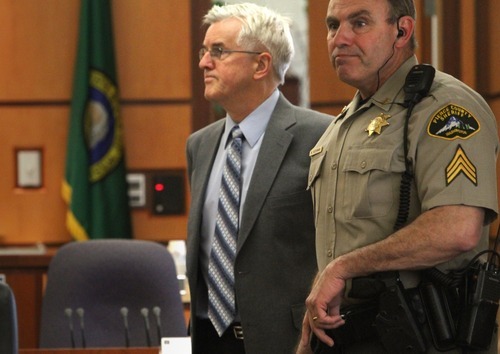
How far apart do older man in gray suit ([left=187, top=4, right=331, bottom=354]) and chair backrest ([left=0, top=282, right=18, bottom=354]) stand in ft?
2.56

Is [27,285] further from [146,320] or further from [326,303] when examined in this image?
[326,303]

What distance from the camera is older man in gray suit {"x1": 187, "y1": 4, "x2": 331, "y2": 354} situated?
3.00 meters

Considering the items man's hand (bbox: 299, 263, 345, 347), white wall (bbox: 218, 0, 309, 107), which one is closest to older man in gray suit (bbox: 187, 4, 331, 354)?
man's hand (bbox: 299, 263, 345, 347)

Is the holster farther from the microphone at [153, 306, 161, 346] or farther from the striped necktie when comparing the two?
the microphone at [153, 306, 161, 346]

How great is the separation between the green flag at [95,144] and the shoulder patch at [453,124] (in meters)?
3.36

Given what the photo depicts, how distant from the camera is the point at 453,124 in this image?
215 cm

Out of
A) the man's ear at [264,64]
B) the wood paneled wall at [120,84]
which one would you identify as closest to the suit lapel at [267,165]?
the man's ear at [264,64]

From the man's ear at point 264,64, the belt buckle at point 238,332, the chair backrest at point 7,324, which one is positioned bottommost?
the belt buckle at point 238,332

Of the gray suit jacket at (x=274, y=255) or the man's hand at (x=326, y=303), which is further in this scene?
the gray suit jacket at (x=274, y=255)

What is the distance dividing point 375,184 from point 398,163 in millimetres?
71

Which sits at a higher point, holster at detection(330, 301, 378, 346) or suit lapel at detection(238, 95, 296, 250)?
suit lapel at detection(238, 95, 296, 250)

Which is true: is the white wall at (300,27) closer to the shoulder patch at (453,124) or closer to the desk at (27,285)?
the desk at (27,285)

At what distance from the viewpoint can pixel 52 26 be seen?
5.46m

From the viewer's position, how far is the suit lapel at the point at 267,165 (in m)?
3.03
